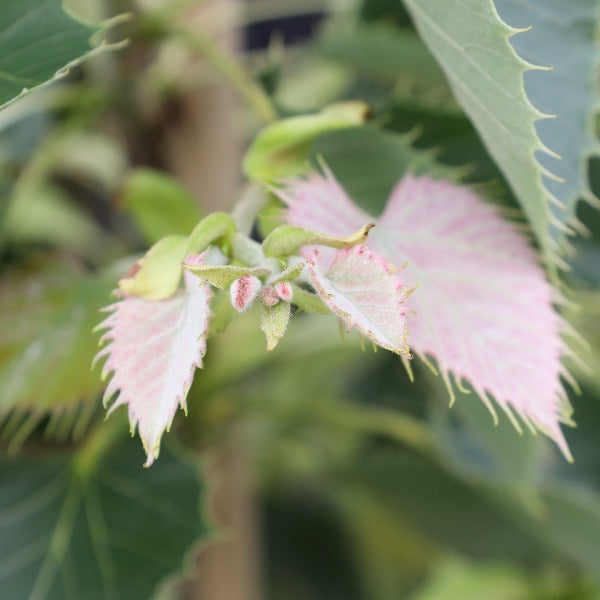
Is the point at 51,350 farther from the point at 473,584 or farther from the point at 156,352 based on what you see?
the point at 473,584

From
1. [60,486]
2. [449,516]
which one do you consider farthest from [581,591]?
[60,486]

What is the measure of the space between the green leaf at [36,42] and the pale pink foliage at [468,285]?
0.07 meters

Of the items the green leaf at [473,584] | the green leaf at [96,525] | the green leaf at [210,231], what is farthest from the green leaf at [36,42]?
the green leaf at [473,584]

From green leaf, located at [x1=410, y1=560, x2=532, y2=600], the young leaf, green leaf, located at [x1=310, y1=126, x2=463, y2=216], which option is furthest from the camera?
green leaf, located at [x1=410, y1=560, x2=532, y2=600]

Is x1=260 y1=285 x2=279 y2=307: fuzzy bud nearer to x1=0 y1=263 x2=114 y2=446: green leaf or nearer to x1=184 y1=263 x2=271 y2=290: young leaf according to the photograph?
x1=184 y1=263 x2=271 y2=290: young leaf

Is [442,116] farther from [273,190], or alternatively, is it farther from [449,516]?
[449,516]

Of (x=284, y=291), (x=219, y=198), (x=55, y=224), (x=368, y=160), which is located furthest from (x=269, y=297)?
(x=55, y=224)

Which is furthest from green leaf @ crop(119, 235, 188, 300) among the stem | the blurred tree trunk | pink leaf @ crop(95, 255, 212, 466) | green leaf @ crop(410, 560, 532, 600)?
green leaf @ crop(410, 560, 532, 600)

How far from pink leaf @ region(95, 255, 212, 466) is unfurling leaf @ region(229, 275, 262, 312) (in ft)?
0.04

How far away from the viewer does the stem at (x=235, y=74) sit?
0.31m

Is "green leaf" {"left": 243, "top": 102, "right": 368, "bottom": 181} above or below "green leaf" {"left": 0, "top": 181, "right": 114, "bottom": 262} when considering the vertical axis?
above

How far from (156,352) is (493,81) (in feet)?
0.34

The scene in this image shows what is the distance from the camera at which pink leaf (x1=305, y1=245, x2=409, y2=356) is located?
17cm

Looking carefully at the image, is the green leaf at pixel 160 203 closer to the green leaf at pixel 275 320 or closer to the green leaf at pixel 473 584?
the green leaf at pixel 275 320
